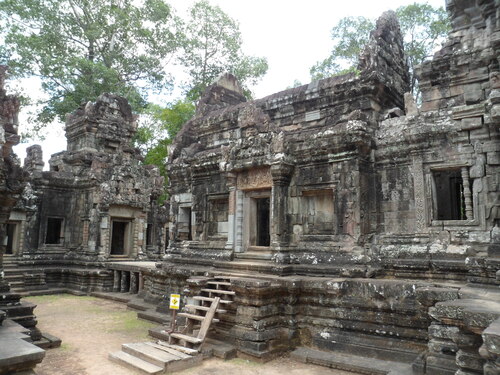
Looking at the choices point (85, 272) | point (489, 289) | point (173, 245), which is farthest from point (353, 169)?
point (85, 272)

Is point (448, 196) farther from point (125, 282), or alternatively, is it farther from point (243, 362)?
point (125, 282)

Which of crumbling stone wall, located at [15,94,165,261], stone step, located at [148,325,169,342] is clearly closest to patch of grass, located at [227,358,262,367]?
stone step, located at [148,325,169,342]

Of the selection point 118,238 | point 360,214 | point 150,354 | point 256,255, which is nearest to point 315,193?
point 360,214

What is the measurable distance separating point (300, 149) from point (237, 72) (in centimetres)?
1833

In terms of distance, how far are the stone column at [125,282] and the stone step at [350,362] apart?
903 centimetres

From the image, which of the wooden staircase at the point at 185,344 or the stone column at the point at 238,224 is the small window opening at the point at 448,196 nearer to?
the stone column at the point at 238,224

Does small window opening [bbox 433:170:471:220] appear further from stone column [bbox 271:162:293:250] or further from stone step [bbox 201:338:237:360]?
stone step [bbox 201:338:237:360]

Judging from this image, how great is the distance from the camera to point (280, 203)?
8.30 metres

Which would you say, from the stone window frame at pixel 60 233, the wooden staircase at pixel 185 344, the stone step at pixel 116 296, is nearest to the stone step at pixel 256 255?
the wooden staircase at pixel 185 344

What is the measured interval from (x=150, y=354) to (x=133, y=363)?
0.94 feet

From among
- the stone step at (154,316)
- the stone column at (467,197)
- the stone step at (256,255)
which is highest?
the stone column at (467,197)

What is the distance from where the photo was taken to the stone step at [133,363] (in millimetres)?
5875

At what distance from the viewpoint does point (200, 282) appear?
771 centimetres

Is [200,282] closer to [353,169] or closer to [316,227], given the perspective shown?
[316,227]
